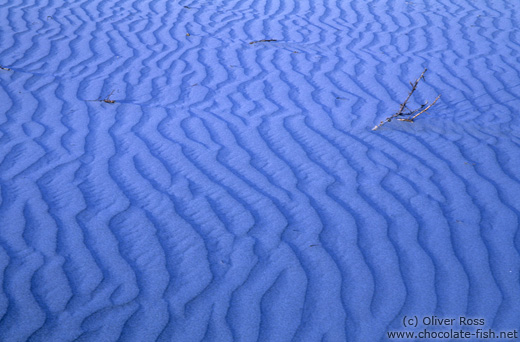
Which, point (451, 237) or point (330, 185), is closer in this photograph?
point (451, 237)

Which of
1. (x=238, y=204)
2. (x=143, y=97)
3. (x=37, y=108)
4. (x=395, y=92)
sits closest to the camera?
(x=238, y=204)

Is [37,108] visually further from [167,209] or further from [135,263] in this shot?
[135,263]

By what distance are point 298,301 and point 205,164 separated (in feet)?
4.36

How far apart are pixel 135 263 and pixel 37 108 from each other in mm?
2100

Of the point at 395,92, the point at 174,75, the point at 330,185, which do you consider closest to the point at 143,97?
the point at 174,75

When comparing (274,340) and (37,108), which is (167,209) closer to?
(274,340)

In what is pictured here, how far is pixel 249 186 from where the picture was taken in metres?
3.16

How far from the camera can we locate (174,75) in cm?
471

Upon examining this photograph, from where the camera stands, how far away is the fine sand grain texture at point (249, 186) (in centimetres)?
231

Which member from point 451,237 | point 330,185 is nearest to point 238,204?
point 330,185

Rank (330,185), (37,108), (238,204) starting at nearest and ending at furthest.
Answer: (238,204), (330,185), (37,108)

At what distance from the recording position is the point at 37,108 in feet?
13.1

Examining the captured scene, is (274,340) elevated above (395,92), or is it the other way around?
(274,340)

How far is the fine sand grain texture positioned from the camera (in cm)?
231
